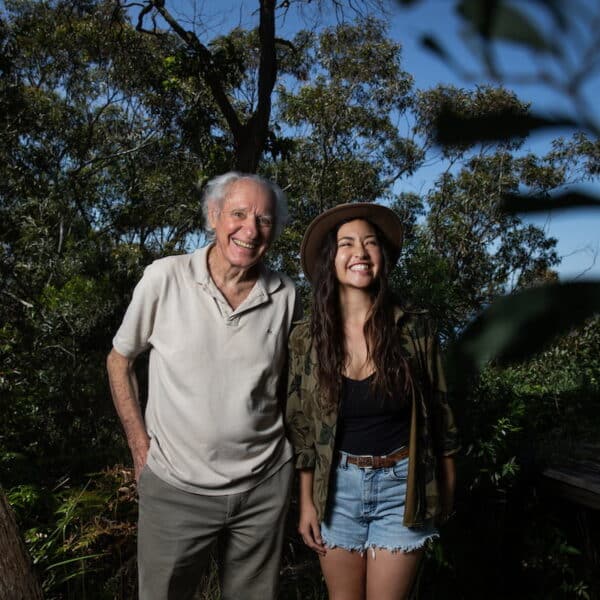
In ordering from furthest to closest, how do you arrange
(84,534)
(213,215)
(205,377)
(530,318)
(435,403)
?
(84,534) < (213,215) < (435,403) < (205,377) < (530,318)

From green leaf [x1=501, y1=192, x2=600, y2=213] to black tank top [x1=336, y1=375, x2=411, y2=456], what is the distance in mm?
1810

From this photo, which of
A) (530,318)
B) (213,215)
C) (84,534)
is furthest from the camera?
(84,534)

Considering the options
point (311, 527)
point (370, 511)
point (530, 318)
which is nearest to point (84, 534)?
point (311, 527)

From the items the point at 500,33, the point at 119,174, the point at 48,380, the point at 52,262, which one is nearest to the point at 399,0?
the point at 500,33

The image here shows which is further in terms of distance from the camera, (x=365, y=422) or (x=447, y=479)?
(x=447, y=479)

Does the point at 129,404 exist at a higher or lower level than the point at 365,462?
higher

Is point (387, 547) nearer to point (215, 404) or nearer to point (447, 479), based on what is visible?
point (447, 479)

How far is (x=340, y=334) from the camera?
228 centimetres

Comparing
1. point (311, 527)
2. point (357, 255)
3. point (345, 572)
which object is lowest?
point (345, 572)

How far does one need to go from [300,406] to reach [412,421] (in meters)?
0.35

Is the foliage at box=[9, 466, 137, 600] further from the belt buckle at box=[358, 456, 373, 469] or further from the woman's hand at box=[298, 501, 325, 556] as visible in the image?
the belt buckle at box=[358, 456, 373, 469]

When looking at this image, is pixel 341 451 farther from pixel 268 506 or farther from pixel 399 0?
pixel 399 0

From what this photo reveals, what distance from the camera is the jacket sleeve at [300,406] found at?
2.23 m

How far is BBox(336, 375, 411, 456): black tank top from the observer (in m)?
2.13
